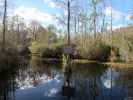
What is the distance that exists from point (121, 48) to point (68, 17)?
9174 millimetres

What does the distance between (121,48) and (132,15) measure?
4787mm

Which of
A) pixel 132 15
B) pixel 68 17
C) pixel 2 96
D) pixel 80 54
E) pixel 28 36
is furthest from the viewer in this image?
pixel 28 36

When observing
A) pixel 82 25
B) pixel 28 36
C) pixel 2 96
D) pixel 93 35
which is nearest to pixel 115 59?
pixel 93 35

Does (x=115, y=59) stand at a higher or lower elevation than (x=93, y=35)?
lower

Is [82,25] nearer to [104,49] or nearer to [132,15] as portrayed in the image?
[104,49]

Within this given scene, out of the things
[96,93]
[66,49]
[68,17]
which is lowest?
[96,93]

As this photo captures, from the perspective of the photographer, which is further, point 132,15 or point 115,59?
point 115,59

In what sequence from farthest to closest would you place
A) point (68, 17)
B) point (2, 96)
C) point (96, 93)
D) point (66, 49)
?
point (68, 17), point (66, 49), point (96, 93), point (2, 96)

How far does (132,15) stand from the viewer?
3525 centimetres

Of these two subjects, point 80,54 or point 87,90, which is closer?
point 87,90

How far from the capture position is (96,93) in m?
13.8

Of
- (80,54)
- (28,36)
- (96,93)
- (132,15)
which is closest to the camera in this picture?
(96,93)

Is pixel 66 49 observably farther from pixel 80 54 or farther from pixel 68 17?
pixel 80 54

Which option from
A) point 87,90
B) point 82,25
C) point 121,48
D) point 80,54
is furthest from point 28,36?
point 87,90
